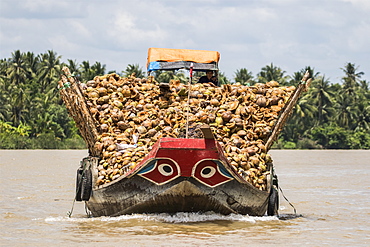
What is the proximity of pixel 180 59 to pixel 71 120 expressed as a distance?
39.4 metres

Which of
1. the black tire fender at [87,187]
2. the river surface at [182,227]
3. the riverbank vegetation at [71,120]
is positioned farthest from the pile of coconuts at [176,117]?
the riverbank vegetation at [71,120]

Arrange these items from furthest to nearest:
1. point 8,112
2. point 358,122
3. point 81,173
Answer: point 358,122 → point 8,112 → point 81,173

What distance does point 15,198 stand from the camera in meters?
13.1

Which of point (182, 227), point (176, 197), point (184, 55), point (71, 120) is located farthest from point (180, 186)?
point (71, 120)

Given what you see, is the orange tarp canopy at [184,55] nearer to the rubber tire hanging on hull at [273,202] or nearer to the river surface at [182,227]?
the rubber tire hanging on hull at [273,202]

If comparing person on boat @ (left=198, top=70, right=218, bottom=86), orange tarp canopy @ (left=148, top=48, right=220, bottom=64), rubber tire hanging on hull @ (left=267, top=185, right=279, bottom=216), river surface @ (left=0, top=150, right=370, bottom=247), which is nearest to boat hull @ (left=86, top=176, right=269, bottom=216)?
river surface @ (left=0, top=150, right=370, bottom=247)

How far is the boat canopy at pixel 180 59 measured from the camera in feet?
36.1

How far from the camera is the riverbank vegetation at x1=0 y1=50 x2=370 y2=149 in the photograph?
4725 centimetres

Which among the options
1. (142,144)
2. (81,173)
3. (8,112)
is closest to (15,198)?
(81,173)

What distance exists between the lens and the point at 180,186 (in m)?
8.16

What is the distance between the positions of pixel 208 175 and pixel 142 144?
1.27m

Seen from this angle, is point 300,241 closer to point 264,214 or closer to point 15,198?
point 264,214

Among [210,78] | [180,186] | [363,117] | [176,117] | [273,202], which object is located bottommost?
[273,202]

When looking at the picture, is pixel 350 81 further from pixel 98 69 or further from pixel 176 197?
pixel 176 197
